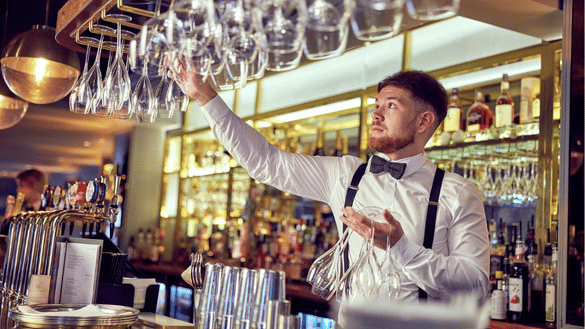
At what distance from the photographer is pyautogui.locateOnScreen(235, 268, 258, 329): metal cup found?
131cm

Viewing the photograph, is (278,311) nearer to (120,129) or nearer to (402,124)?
(402,124)

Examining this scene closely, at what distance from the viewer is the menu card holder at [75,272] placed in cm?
218

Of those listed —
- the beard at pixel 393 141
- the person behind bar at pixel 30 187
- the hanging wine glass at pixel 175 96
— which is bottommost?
the person behind bar at pixel 30 187

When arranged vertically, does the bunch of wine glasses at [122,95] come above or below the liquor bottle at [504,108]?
below

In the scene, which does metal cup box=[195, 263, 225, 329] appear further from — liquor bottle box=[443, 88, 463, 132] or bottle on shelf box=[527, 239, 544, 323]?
liquor bottle box=[443, 88, 463, 132]

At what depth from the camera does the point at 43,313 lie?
1.77 m

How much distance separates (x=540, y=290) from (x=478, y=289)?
1.22 m

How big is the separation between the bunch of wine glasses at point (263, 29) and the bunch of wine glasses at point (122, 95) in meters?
0.49

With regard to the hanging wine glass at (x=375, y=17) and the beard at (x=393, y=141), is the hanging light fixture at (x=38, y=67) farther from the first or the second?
the hanging wine glass at (x=375, y=17)

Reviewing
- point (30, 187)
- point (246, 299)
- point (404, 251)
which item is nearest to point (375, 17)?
point (246, 299)

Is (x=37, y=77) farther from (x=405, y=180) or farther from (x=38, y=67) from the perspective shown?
(x=405, y=180)

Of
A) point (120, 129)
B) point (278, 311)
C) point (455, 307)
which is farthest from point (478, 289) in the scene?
point (120, 129)

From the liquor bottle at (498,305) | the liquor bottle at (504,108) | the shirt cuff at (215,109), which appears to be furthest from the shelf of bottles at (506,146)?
the shirt cuff at (215,109)

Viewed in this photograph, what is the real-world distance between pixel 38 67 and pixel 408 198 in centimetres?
187
